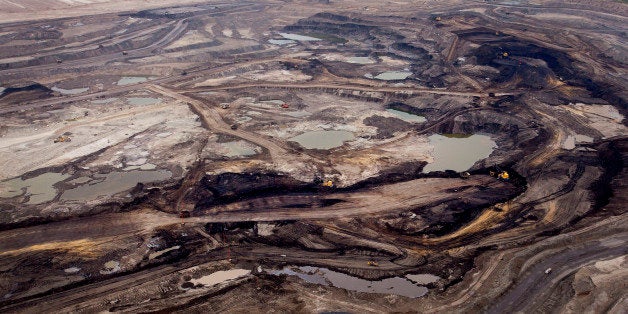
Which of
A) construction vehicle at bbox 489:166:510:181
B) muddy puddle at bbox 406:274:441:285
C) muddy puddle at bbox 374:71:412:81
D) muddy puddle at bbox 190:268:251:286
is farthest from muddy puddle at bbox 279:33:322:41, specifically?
muddy puddle at bbox 406:274:441:285

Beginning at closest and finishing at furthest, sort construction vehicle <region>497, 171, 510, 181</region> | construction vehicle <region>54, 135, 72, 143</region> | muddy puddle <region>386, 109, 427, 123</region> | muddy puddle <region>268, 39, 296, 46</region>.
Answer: construction vehicle <region>497, 171, 510, 181</region> < construction vehicle <region>54, 135, 72, 143</region> < muddy puddle <region>386, 109, 427, 123</region> < muddy puddle <region>268, 39, 296, 46</region>

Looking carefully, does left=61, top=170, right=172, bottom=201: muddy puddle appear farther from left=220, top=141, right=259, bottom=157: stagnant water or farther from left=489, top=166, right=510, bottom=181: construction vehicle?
left=489, top=166, right=510, bottom=181: construction vehicle

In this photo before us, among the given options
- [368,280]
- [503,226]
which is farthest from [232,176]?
[503,226]

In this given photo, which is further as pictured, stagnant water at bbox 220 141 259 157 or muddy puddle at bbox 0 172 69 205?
stagnant water at bbox 220 141 259 157

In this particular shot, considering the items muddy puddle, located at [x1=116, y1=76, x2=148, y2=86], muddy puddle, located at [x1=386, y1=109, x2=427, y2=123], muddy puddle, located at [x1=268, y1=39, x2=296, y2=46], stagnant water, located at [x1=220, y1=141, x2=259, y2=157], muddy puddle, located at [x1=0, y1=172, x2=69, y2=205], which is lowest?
muddy puddle, located at [x1=386, y1=109, x2=427, y2=123]

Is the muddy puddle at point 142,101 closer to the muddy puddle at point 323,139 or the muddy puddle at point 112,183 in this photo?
the muddy puddle at point 112,183

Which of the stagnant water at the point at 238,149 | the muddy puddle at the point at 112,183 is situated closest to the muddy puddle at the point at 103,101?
the muddy puddle at the point at 112,183
